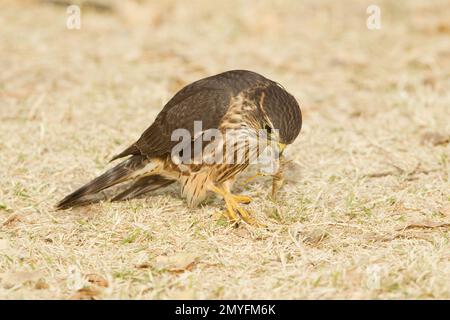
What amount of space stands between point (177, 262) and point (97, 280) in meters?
0.50

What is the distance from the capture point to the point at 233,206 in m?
5.05

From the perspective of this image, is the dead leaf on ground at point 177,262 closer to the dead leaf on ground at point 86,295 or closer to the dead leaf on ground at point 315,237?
the dead leaf on ground at point 86,295

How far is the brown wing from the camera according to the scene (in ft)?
16.3

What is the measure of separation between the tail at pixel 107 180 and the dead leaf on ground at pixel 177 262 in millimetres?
1233

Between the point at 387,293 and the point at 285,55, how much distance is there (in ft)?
19.3

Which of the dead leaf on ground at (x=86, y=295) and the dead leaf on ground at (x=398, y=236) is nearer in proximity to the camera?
the dead leaf on ground at (x=86, y=295)

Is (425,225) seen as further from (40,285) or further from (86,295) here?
(40,285)

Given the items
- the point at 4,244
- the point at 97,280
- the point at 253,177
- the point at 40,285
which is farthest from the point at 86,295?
the point at 253,177

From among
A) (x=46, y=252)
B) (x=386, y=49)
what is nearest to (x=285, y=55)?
(x=386, y=49)

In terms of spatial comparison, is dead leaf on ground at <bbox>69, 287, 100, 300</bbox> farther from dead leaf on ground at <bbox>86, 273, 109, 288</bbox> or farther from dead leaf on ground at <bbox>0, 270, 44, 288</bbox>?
dead leaf on ground at <bbox>0, 270, 44, 288</bbox>

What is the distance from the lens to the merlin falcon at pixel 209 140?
481 cm

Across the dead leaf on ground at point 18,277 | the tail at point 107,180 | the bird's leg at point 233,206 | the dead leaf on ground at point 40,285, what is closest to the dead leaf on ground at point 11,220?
the tail at point 107,180

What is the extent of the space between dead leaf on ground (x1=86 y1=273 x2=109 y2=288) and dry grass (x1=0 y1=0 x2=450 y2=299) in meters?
0.01

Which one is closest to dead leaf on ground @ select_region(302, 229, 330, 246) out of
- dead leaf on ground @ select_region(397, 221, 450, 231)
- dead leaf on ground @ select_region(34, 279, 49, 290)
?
dead leaf on ground @ select_region(397, 221, 450, 231)
